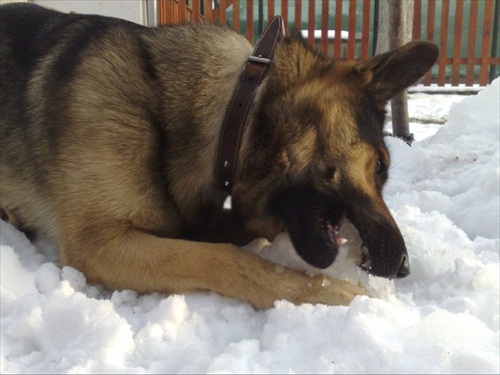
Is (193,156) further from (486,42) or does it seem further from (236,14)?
(486,42)

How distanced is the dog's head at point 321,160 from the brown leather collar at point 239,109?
3cm

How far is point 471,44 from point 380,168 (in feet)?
31.5

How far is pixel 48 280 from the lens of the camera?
198cm

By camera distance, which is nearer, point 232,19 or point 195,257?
point 195,257

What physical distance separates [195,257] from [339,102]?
79 centimetres

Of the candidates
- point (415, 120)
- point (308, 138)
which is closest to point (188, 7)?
point (415, 120)

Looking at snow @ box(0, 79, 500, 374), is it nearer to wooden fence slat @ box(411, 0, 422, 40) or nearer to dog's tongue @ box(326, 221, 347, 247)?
dog's tongue @ box(326, 221, 347, 247)

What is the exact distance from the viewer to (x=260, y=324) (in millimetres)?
1802

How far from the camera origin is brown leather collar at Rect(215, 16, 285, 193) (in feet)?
6.96

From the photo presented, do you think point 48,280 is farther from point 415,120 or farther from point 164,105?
point 415,120

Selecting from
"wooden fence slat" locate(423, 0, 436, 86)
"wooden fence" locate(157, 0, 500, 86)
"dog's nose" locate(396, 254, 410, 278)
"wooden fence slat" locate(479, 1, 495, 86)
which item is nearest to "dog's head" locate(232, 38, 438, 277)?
"dog's nose" locate(396, 254, 410, 278)

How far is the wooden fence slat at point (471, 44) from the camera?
34.8 ft

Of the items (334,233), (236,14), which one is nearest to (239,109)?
(334,233)

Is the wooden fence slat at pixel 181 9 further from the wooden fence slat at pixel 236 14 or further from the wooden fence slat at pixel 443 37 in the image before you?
the wooden fence slat at pixel 443 37
